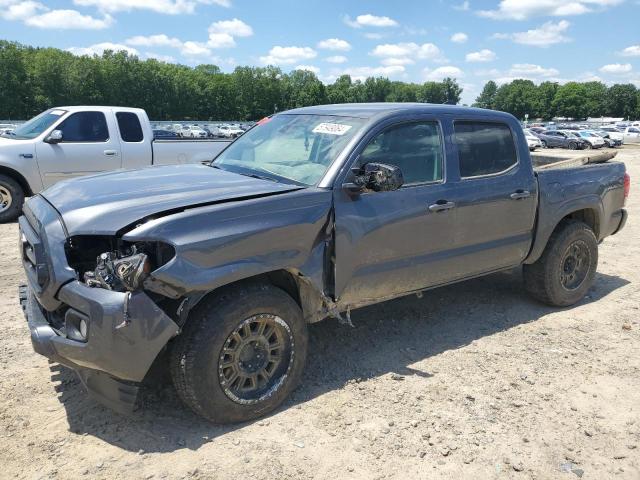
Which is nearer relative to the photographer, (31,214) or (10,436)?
(10,436)

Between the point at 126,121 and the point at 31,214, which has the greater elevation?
the point at 126,121

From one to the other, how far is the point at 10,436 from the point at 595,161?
5.94 metres

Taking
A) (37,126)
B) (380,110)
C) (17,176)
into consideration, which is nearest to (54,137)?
(37,126)

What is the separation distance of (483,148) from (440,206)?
0.83m

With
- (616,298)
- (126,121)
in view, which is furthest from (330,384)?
(126,121)

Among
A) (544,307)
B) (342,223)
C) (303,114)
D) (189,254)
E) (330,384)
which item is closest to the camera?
(189,254)

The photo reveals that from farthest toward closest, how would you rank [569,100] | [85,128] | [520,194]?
[569,100] → [85,128] → [520,194]

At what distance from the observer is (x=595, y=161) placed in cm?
598

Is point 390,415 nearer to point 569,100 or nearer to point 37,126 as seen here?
point 37,126

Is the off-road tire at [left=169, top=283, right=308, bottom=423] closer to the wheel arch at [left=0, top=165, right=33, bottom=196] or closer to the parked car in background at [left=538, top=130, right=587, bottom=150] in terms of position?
the wheel arch at [left=0, top=165, right=33, bottom=196]

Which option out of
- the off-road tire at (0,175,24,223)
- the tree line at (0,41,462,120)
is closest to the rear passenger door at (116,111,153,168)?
the off-road tire at (0,175,24,223)

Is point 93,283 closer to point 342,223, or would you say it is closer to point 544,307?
point 342,223

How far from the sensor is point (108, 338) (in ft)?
9.29

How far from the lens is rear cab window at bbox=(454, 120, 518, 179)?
4438mm
